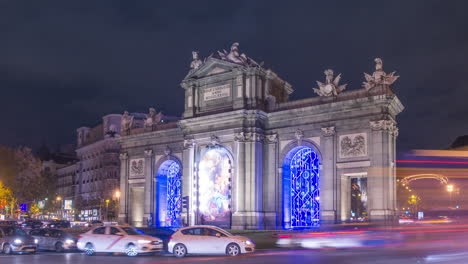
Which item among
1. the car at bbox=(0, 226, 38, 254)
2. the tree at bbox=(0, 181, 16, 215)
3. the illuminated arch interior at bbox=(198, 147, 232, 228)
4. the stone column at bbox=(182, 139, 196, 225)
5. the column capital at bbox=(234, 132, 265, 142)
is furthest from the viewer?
the tree at bbox=(0, 181, 16, 215)

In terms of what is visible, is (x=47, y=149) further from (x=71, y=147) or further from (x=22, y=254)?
(x=22, y=254)

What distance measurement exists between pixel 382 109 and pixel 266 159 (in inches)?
442

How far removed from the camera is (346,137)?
41438mm

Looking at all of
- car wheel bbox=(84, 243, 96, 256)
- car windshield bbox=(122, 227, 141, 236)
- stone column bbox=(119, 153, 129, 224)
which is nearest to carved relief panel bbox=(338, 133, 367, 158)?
car windshield bbox=(122, 227, 141, 236)

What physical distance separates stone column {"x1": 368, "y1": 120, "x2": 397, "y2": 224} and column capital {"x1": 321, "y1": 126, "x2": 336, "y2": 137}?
128 inches

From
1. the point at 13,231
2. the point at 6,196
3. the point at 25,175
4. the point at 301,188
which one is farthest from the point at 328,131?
the point at 6,196

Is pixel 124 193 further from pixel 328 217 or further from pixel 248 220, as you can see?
pixel 328 217

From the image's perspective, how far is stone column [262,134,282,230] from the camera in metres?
44.3

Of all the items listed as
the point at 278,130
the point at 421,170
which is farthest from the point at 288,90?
the point at 421,170

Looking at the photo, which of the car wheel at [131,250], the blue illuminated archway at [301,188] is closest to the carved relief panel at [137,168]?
the blue illuminated archway at [301,188]

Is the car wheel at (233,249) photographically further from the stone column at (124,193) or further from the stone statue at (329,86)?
the stone column at (124,193)

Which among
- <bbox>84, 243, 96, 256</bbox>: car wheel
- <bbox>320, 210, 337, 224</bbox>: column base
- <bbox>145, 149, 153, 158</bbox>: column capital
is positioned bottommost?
<bbox>84, 243, 96, 256</bbox>: car wheel

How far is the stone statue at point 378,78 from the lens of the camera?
3978 cm

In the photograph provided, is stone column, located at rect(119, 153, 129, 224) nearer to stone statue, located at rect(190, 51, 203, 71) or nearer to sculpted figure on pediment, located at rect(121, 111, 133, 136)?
sculpted figure on pediment, located at rect(121, 111, 133, 136)
